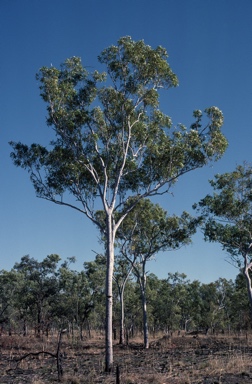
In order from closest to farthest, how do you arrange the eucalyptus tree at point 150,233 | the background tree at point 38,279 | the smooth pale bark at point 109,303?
the smooth pale bark at point 109,303 → the eucalyptus tree at point 150,233 → the background tree at point 38,279

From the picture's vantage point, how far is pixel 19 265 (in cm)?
6119

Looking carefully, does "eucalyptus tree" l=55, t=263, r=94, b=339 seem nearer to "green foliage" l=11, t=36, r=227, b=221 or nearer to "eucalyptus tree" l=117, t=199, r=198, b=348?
"eucalyptus tree" l=117, t=199, r=198, b=348

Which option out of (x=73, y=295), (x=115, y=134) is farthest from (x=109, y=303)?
(x=73, y=295)

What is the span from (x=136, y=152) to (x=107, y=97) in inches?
142

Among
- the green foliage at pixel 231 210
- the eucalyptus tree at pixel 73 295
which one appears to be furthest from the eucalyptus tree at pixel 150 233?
the eucalyptus tree at pixel 73 295

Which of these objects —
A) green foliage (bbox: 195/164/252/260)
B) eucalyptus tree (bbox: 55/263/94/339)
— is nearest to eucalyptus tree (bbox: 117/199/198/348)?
green foliage (bbox: 195/164/252/260)

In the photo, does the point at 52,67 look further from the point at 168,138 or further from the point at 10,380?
the point at 10,380

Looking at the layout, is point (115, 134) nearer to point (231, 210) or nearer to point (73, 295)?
point (231, 210)

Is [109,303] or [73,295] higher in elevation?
[73,295]

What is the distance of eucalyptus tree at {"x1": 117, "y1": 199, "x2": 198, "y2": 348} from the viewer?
3453 cm

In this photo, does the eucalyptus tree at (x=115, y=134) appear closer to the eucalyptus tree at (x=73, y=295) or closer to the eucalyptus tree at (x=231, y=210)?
the eucalyptus tree at (x=231, y=210)

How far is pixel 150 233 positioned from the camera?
35750 millimetres

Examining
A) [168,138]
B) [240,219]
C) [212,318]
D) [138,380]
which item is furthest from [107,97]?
[212,318]

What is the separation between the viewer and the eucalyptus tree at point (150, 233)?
34.5m
